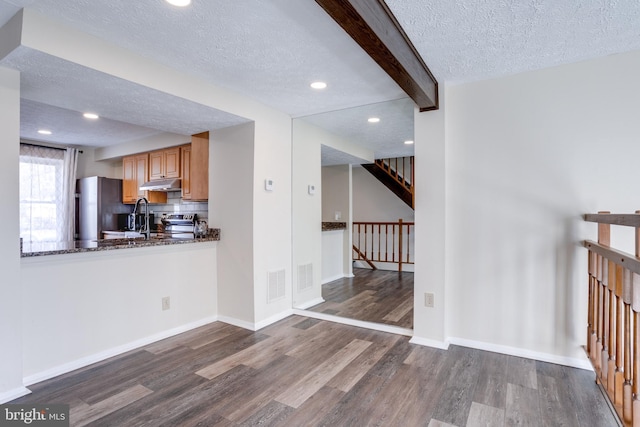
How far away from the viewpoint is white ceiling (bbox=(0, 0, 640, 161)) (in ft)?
6.06

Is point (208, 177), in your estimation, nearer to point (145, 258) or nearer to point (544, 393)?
point (145, 258)

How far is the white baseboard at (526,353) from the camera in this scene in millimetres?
2539

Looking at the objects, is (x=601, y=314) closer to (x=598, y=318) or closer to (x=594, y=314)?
(x=598, y=318)

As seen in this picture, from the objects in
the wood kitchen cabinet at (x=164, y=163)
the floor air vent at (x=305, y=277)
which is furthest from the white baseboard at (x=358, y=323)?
the wood kitchen cabinet at (x=164, y=163)

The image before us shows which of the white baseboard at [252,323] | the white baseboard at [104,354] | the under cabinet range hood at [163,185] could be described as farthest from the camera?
the under cabinet range hood at [163,185]

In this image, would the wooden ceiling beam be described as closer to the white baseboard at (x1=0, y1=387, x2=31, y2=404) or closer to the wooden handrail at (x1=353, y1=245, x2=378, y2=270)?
the white baseboard at (x1=0, y1=387, x2=31, y2=404)

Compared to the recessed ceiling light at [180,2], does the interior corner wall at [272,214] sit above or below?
below

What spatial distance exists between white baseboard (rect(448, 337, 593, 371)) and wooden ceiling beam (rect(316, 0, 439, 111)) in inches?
83.7

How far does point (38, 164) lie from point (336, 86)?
16.3ft

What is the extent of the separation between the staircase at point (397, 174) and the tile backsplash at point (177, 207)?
284 centimetres

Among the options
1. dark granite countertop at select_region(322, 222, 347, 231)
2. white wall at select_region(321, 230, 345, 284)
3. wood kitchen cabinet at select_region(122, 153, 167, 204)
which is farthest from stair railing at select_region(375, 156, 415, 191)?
wood kitchen cabinet at select_region(122, 153, 167, 204)

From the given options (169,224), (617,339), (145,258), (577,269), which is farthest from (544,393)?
(169,224)

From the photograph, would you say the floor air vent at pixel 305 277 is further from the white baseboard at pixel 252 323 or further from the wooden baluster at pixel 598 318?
the wooden baluster at pixel 598 318

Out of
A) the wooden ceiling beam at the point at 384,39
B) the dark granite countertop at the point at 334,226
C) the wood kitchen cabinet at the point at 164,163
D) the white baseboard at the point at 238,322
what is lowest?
the white baseboard at the point at 238,322
